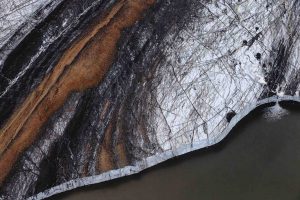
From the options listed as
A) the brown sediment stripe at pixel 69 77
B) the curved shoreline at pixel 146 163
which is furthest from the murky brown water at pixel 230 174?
the brown sediment stripe at pixel 69 77


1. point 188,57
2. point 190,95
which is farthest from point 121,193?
point 188,57

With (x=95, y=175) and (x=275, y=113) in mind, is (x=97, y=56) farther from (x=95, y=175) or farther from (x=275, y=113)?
(x=275, y=113)

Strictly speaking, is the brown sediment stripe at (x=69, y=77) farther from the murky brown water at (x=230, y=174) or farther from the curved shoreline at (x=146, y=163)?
the murky brown water at (x=230, y=174)

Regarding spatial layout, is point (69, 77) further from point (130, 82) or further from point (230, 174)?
point (230, 174)

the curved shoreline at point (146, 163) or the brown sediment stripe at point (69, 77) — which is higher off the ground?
the brown sediment stripe at point (69, 77)

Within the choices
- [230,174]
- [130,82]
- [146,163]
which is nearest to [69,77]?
[130,82]

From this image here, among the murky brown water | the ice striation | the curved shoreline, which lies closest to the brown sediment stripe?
the ice striation

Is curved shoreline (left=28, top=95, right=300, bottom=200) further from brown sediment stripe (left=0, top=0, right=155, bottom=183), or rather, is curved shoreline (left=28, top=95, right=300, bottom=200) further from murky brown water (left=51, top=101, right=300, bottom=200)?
brown sediment stripe (left=0, top=0, right=155, bottom=183)
